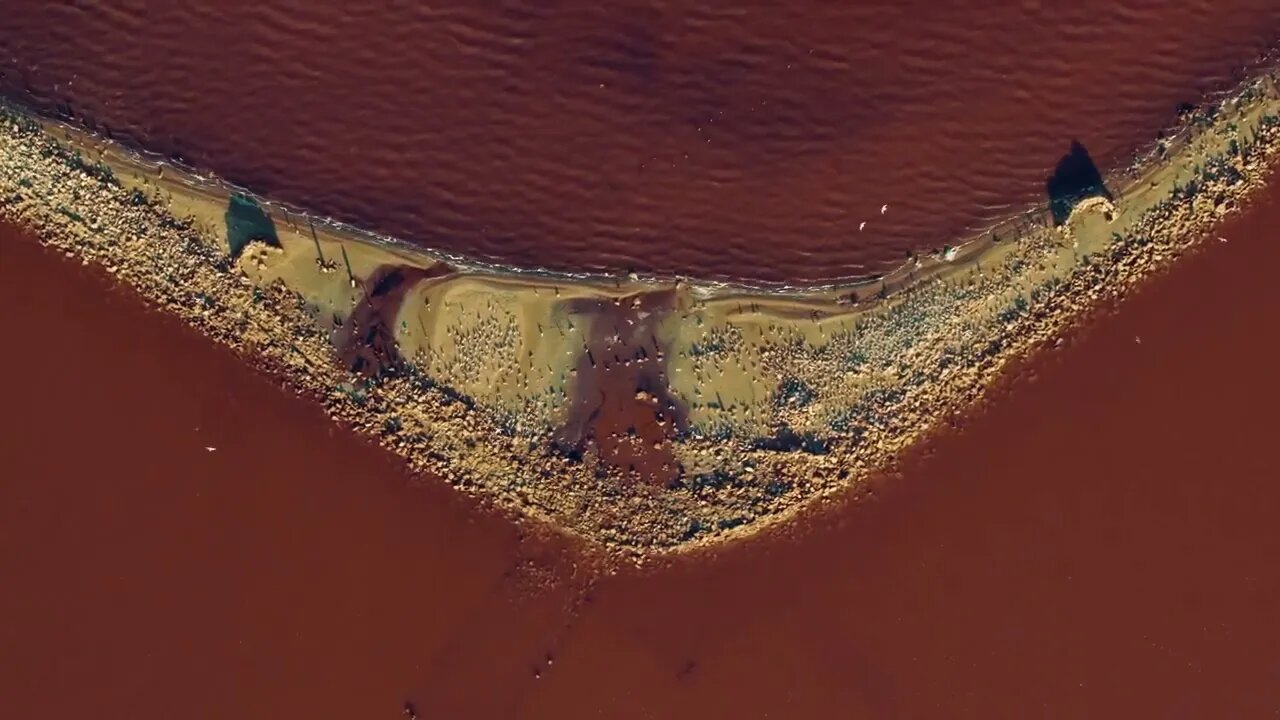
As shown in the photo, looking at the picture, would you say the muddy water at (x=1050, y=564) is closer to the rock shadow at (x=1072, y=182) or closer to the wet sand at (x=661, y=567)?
the wet sand at (x=661, y=567)

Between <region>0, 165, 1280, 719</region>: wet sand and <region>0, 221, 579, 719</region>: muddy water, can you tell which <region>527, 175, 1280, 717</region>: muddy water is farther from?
<region>0, 221, 579, 719</region>: muddy water

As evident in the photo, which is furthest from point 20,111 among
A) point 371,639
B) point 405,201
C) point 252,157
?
point 371,639

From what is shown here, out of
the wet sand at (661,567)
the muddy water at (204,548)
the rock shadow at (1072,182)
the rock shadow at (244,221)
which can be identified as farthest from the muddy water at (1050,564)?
the rock shadow at (244,221)

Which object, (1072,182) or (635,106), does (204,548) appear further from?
(1072,182)

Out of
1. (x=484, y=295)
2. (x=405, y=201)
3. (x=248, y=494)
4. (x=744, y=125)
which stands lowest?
(x=248, y=494)

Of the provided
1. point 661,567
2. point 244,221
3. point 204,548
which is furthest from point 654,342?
point 204,548

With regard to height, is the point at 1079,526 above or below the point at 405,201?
below

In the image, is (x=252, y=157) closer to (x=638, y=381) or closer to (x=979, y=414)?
(x=638, y=381)
